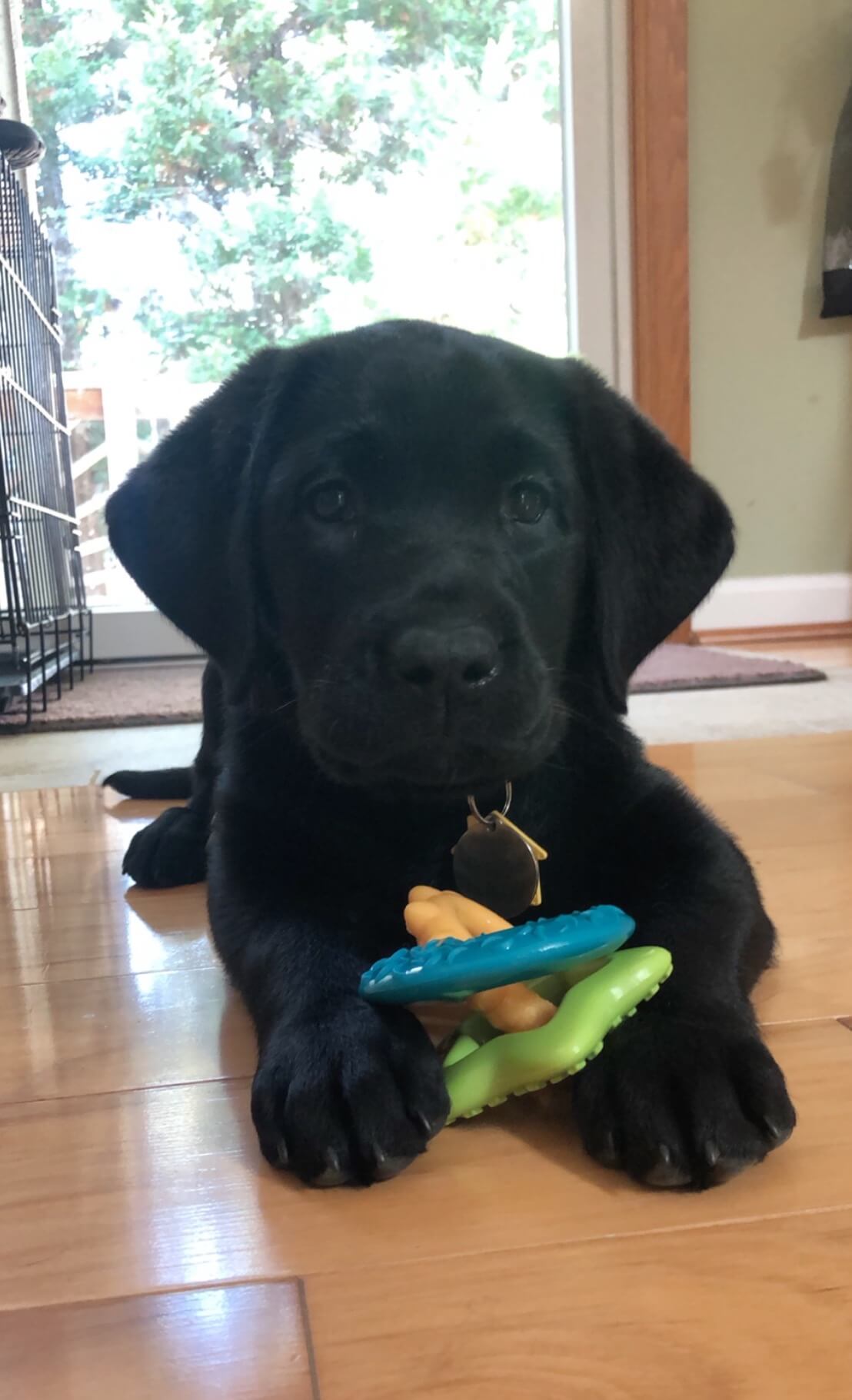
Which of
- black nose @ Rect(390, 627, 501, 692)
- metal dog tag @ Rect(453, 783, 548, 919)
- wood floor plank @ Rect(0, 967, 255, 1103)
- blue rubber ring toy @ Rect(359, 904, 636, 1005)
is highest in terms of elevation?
black nose @ Rect(390, 627, 501, 692)

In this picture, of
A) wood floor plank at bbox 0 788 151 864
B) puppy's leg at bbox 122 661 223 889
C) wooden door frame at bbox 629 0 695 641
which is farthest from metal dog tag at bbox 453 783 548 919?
wooden door frame at bbox 629 0 695 641

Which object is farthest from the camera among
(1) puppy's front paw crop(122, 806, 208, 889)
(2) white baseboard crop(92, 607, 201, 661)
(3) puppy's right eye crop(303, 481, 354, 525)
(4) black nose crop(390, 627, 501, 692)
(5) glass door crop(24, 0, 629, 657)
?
(2) white baseboard crop(92, 607, 201, 661)

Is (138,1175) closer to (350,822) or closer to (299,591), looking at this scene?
(350,822)

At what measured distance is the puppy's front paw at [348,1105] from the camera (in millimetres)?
819

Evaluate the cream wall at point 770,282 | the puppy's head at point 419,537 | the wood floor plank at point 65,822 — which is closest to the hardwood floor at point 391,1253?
the puppy's head at point 419,537

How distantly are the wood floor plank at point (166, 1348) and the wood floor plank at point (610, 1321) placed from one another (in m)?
0.02

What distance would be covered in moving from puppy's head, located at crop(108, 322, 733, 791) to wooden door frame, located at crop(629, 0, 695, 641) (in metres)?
3.25

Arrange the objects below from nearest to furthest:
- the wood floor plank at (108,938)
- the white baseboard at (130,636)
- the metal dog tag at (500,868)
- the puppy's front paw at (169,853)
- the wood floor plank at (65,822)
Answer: the metal dog tag at (500,868) → the wood floor plank at (108,938) → the puppy's front paw at (169,853) → the wood floor plank at (65,822) → the white baseboard at (130,636)

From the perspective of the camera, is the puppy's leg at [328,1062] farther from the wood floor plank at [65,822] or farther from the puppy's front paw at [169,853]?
the wood floor plank at [65,822]

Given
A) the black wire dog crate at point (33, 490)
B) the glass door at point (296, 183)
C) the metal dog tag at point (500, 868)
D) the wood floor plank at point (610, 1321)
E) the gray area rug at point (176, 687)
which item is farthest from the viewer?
the glass door at point (296, 183)

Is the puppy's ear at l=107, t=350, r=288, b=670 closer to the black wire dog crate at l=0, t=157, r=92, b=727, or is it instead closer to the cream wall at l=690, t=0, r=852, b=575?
the black wire dog crate at l=0, t=157, r=92, b=727

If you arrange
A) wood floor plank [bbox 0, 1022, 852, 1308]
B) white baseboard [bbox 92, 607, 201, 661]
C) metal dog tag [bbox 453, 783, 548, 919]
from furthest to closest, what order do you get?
1. white baseboard [bbox 92, 607, 201, 661]
2. metal dog tag [bbox 453, 783, 548, 919]
3. wood floor plank [bbox 0, 1022, 852, 1308]

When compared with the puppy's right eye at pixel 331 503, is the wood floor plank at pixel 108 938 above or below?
below

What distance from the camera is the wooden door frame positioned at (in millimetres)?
4316
